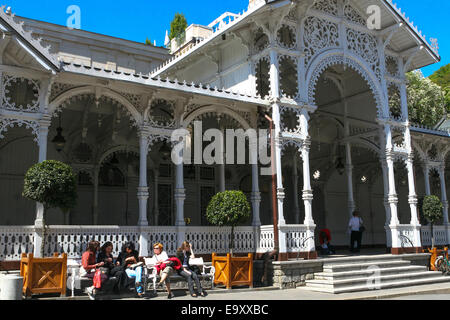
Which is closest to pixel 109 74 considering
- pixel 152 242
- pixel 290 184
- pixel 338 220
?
pixel 152 242

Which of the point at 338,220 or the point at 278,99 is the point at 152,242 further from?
the point at 338,220

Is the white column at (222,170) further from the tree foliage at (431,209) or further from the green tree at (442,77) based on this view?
the green tree at (442,77)

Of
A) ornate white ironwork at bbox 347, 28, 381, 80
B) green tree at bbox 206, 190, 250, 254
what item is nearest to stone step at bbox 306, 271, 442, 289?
green tree at bbox 206, 190, 250, 254

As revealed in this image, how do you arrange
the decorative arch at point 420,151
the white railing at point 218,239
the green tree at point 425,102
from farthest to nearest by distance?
the green tree at point 425,102 → the decorative arch at point 420,151 → the white railing at point 218,239

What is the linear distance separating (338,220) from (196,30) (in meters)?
13.0

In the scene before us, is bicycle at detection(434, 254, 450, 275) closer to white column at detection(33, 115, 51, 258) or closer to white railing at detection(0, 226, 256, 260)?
white railing at detection(0, 226, 256, 260)

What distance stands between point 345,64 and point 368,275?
6.41m

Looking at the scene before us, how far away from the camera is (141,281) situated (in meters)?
9.59

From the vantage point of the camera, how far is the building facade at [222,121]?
422 inches

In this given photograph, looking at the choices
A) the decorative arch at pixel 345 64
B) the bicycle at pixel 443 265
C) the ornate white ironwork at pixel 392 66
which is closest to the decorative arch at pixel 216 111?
the decorative arch at pixel 345 64

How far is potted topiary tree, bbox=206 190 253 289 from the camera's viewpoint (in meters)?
11.1

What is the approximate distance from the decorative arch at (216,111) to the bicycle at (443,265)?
7388 mm

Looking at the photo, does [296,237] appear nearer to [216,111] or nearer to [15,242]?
[216,111]

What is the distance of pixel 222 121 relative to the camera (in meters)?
14.3
